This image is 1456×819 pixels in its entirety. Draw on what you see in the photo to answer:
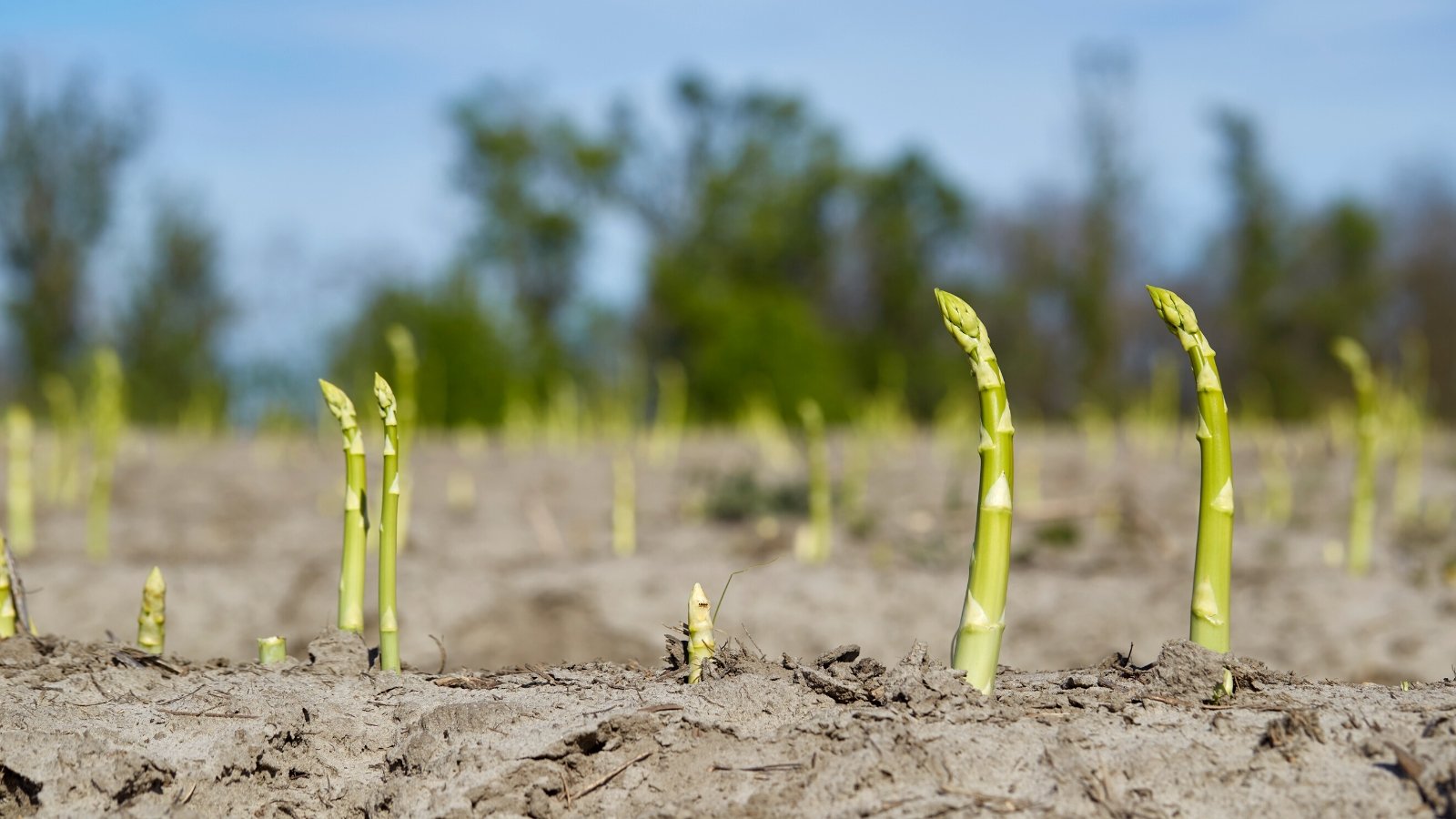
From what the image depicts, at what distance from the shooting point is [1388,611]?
5.14m

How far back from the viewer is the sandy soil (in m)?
2.03

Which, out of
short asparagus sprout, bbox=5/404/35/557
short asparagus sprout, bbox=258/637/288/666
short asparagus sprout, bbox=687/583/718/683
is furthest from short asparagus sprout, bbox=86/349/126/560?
short asparagus sprout, bbox=687/583/718/683

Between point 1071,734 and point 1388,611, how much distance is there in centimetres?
374

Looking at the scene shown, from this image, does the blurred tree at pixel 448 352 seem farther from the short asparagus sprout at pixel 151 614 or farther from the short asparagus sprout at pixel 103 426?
the short asparagus sprout at pixel 151 614

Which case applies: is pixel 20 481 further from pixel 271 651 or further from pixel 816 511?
pixel 271 651

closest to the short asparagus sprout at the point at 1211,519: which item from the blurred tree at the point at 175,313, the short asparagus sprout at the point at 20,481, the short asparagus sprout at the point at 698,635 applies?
the short asparagus sprout at the point at 698,635

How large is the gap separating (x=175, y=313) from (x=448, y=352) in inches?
416

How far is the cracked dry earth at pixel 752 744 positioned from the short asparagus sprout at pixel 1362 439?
2.88 m

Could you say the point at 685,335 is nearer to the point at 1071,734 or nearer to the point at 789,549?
the point at 789,549

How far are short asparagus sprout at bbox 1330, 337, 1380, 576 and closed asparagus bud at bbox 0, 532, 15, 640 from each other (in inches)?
177

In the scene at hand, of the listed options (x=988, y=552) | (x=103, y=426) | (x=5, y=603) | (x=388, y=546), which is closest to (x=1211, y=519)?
(x=988, y=552)

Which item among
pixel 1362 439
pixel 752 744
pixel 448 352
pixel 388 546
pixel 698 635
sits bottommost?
pixel 752 744

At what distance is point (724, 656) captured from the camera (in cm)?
248

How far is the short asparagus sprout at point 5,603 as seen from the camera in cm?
290
